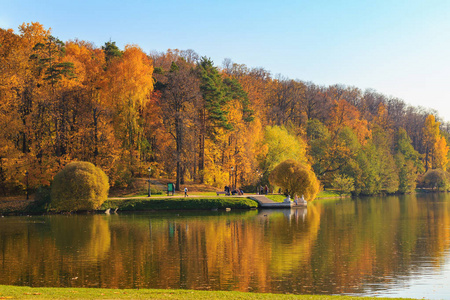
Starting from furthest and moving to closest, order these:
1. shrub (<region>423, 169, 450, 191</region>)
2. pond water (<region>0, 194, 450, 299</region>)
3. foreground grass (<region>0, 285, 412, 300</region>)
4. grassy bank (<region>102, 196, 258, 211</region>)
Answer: shrub (<region>423, 169, 450, 191</region>)
grassy bank (<region>102, 196, 258, 211</region>)
pond water (<region>0, 194, 450, 299</region>)
foreground grass (<region>0, 285, 412, 300</region>)

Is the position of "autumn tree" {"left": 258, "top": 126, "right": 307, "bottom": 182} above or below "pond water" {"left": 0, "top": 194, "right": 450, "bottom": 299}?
above

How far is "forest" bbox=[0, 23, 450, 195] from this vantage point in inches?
2147

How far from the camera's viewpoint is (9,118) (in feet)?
169

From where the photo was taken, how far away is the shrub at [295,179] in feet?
194

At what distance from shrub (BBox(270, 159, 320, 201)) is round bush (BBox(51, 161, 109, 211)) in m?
21.8

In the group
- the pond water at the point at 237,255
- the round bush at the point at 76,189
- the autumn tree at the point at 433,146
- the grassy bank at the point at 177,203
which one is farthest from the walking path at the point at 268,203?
the autumn tree at the point at 433,146

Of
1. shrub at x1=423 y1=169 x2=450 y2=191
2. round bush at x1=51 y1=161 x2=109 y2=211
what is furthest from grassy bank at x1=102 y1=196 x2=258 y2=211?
shrub at x1=423 y1=169 x2=450 y2=191

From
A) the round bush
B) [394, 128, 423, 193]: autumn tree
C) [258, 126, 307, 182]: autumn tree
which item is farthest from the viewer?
[394, 128, 423, 193]: autumn tree

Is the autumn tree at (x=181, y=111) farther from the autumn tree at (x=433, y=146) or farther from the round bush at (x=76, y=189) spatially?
the autumn tree at (x=433, y=146)

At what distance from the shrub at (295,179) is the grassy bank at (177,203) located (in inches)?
303

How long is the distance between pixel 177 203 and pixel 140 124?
572 inches

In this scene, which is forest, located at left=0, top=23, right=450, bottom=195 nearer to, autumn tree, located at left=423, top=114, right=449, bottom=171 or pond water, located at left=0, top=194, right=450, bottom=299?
pond water, located at left=0, top=194, right=450, bottom=299

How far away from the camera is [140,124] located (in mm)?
61656

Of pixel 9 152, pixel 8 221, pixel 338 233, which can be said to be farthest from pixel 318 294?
pixel 9 152
